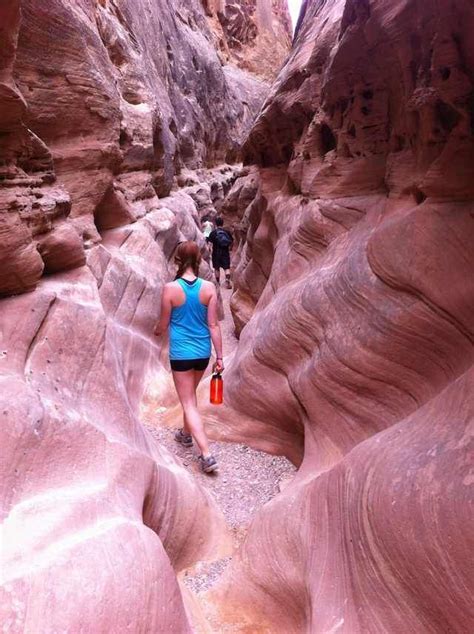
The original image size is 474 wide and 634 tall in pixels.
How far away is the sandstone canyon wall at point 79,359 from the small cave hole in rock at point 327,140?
2694mm

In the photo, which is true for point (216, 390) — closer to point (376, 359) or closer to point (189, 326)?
point (189, 326)

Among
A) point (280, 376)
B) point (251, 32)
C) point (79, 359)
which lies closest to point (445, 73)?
point (280, 376)

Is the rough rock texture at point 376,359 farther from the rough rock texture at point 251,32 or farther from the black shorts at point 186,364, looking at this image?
the rough rock texture at point 251,32

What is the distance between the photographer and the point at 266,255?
8.25 m

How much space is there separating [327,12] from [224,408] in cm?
567

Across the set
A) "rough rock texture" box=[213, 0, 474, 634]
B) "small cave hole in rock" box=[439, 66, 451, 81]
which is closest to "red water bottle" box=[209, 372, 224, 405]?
"rough rock texture" box=[213, 0, 474, 634]

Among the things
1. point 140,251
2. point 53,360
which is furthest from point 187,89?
point 53,360

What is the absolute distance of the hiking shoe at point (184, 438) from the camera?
4660 mm

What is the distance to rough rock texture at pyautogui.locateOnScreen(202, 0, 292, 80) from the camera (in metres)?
26.1

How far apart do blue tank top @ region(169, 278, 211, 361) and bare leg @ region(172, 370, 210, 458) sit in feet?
0.71

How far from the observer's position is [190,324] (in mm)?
4250

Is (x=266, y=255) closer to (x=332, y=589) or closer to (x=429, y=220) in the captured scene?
(x=429, y=220)

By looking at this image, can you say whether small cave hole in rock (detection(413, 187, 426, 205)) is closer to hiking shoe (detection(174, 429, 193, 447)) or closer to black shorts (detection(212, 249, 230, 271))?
hiking shoe (detection(174, 429, 193, 447))

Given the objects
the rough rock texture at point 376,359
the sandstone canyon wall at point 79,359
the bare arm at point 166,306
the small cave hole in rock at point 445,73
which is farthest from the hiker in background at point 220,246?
the small cave hole in rock at point 445,73
